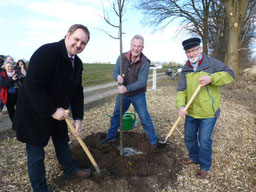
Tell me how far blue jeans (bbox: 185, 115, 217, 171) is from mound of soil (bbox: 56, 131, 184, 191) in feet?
1.30

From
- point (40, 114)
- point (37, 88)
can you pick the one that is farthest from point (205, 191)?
point (37, 88)

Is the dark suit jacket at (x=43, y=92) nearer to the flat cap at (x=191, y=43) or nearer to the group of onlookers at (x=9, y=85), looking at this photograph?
the flat cap at (x=191, y=43)

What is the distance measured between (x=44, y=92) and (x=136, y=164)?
2025 millimetres

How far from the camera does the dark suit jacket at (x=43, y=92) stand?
6.63 feet

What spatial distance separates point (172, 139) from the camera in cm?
430

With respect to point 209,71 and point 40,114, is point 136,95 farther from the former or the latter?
point 40,114

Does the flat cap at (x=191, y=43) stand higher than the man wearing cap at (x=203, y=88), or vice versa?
the flat cap at (x=191, y=43)

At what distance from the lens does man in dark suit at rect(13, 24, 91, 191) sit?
203 cm

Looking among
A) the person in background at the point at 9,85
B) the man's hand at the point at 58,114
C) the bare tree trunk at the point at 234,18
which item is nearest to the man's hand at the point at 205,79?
the man's hand at the point at 58,114

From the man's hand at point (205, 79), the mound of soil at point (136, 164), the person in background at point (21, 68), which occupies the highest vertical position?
the person in background at point (21, 68)

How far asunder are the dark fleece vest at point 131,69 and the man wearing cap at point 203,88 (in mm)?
844

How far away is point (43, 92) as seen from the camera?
208 centimetres

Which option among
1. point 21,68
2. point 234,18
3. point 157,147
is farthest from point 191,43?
point 234,18

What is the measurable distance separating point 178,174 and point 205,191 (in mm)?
469
